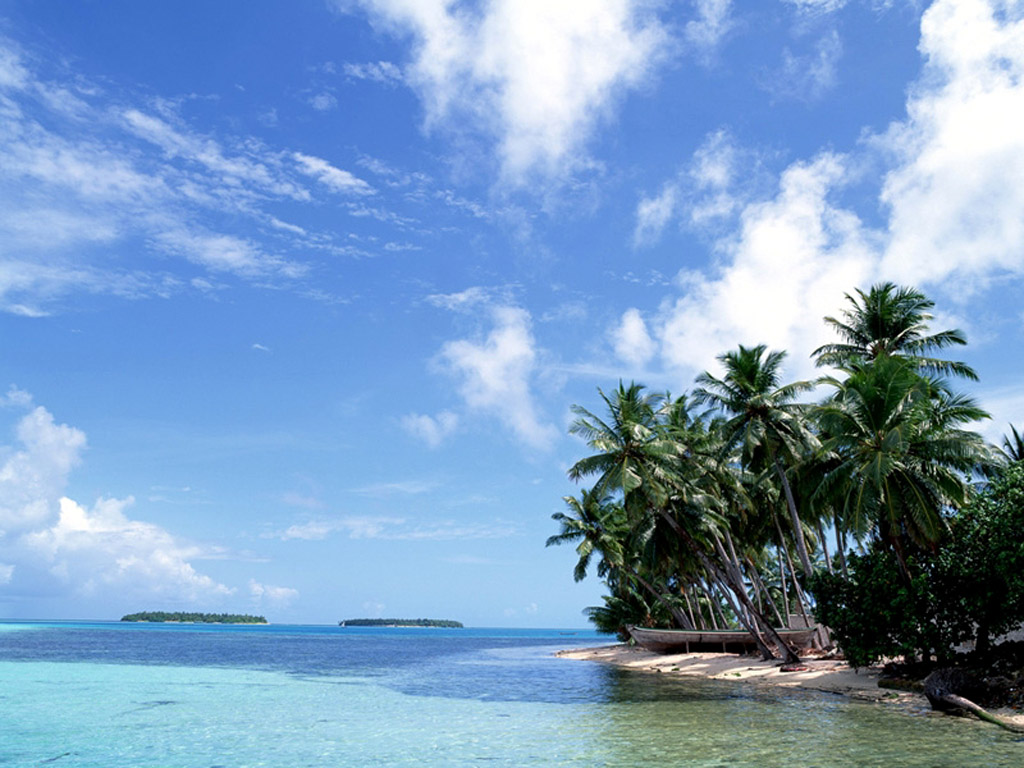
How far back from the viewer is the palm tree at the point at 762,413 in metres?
27.2

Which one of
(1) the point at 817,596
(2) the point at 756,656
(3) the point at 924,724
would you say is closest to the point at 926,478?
(1) the point at 817,596

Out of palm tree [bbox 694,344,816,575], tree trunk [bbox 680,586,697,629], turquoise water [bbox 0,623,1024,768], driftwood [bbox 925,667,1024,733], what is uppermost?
palm tree [bbox 694,344,816,575]

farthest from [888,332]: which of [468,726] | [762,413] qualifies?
[468,726]

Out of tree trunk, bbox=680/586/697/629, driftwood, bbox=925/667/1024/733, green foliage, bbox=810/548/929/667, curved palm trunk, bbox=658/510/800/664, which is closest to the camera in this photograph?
driftwood, bbox=925/667/1024/733

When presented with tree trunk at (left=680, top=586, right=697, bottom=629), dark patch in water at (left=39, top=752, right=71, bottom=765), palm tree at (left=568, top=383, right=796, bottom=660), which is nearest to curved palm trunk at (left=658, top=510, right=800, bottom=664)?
palm tree at (left=568, top=383, right=796, bottom=660)

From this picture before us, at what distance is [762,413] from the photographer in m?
27.8

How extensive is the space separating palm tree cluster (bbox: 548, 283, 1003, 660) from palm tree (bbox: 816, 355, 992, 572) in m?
0.04

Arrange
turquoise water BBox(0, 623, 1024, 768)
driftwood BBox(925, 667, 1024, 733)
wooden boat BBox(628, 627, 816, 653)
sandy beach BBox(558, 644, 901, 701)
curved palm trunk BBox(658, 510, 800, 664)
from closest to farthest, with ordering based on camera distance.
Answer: turquoise water BBox(0, 623, 1024, 768) < driftwood BBox(925, 667, 1024, 733) < sandy beach BBox(558, 644, 901, 701) < curved palm trunk BBox(658, 510, 800, 664) < wooden boat BBox(628, 627, 816, 653)

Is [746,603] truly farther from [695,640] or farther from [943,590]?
[695,640]

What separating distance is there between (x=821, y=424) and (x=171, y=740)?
60.2 ft

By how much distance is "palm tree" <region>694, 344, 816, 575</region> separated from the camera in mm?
27234

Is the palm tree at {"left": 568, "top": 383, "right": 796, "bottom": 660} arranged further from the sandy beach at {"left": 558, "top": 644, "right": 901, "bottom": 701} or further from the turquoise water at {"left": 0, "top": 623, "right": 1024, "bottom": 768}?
the turquoise water at {"left": 0, "top": 623, "right": 1024, "bottom": 768}

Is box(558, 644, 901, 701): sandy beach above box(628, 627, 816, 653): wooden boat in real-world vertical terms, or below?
below

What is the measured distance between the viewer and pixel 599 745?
14.1m
